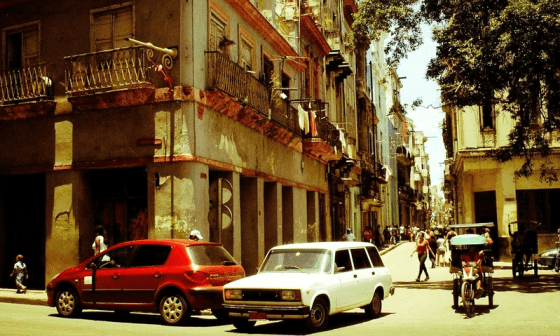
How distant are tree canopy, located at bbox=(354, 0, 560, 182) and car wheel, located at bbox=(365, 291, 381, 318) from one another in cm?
752

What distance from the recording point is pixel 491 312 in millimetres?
13852

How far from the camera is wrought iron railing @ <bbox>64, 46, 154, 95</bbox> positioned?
16844mm

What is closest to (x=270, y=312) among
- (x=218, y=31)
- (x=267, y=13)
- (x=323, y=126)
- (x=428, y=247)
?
(x=218, y=31)

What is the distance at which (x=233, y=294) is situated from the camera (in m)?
11.5

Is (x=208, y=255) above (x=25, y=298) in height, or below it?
above

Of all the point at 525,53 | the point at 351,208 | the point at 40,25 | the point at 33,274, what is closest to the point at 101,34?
the point at 40,25

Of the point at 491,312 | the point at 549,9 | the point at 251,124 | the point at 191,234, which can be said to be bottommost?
the point at 491,312

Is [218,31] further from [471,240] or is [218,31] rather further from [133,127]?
[471,240]

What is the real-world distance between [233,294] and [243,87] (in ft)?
30.6

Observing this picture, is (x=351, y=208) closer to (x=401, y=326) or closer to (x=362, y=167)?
(x=362, y=167)

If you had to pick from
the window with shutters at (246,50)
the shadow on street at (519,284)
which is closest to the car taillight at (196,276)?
the shadow on street at (519,284)

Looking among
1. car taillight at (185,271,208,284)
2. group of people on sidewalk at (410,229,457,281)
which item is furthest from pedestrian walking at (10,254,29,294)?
group of people on sidewalk at (410,229,457,281)

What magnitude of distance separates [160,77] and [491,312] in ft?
31.5

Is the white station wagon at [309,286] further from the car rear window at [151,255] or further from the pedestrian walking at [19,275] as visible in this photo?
the pedestrian walking at [19,275]
